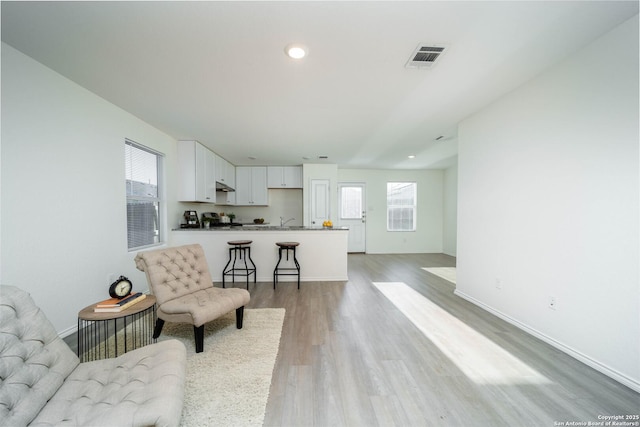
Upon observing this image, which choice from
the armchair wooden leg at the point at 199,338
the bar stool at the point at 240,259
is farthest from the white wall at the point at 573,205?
the bar stool at the point at 240,259

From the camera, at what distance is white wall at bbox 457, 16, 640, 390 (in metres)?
1.66

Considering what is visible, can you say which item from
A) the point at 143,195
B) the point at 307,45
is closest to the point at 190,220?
the point at 143,195

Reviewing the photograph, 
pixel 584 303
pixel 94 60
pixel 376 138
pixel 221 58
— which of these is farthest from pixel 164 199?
pixel 584 303

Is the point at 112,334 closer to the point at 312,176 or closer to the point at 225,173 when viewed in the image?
the point at 225,173

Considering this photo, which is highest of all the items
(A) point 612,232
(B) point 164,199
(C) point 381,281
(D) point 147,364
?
(B) point 164,199

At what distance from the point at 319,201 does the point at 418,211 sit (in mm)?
3217

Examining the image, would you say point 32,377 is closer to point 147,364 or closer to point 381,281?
point 147,364

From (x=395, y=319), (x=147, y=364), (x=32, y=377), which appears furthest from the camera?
(x=395, y=319)

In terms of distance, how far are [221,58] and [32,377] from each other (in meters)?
2.24

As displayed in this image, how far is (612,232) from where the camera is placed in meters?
1.73

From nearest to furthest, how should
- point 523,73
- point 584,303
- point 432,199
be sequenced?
point 584,303, point 523,73, point 432,199

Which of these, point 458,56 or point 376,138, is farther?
point 376,138

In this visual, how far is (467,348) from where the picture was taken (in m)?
2.09

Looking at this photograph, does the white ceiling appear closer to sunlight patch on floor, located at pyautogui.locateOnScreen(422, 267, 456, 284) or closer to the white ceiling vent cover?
the white ceiling vent cover
